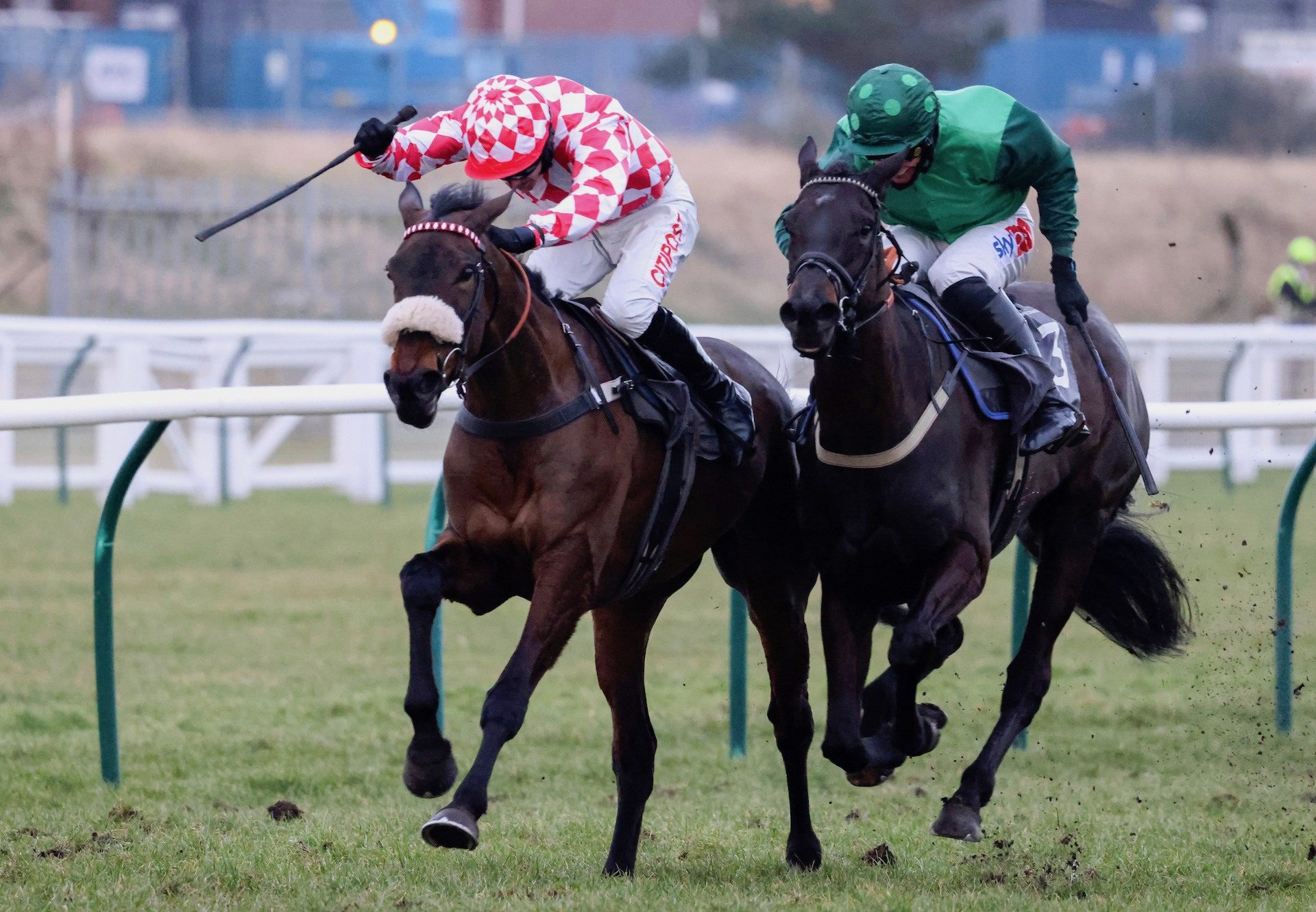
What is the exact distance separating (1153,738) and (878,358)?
2.90 metres

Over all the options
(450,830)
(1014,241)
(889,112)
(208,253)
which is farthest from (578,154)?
(208,253)

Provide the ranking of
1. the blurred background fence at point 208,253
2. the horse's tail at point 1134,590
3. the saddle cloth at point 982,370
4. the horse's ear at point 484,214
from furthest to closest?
A: the blurred background fence at point 208,253 < the horse's tail at point 1134,590 < the saddle cloth at point 982,370 < the horse's ear at point 484,214

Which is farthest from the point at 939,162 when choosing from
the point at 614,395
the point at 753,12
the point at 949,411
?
the point at 753,12

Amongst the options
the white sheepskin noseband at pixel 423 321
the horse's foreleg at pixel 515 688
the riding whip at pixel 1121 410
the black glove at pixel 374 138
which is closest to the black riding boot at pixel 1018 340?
the riding whip at pixel 1121 410

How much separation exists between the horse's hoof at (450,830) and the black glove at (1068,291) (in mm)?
2401

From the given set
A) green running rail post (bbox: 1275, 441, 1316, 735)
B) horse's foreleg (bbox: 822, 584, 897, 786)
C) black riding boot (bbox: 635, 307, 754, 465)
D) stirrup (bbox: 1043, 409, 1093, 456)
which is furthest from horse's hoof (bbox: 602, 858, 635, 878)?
green running rail post (bbox: 1275, 441, 1316, 735)

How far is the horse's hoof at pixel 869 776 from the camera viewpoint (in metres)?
4.64

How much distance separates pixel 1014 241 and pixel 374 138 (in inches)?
74.6

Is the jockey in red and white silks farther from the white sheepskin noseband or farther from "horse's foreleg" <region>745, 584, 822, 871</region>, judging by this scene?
"horse's foreleg" <region>745, 584, 822, 871</region>

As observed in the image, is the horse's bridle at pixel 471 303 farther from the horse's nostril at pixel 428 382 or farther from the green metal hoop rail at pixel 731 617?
the green metal hoop rail at pixel 731 617

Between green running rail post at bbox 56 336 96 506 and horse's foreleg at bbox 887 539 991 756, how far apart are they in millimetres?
7378

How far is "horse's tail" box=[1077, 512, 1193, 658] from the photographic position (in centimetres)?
570

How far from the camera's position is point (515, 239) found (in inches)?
159

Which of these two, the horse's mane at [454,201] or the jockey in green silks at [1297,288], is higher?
the horse's mane at [454,201]
